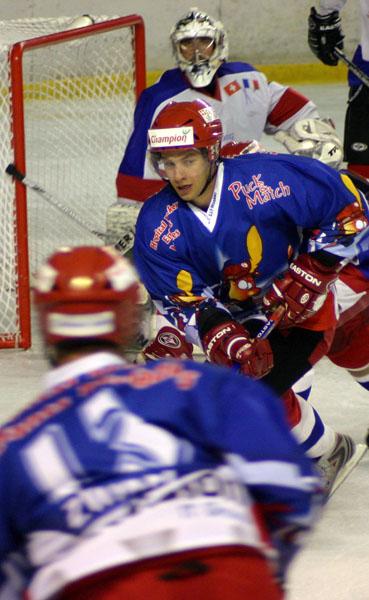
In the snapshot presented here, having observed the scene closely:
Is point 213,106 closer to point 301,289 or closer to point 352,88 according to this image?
point 352,88

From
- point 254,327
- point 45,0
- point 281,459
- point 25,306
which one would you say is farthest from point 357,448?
point 45,0

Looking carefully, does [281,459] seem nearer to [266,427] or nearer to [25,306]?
[266,427]

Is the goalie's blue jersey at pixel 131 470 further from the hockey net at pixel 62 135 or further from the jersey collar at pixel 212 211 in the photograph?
the hockey net at pixel 62 135

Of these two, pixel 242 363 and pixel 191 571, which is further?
pixel 242 363

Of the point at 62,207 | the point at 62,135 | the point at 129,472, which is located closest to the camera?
the point at 129,472

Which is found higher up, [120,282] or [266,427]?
[120,282]

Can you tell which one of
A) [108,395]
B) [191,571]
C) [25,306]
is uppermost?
[108,395]

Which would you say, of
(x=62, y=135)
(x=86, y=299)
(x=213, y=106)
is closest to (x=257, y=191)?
(x=213, y=106)

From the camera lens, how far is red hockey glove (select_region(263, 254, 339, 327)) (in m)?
2.95

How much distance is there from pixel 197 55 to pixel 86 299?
120 inches

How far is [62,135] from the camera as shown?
200 inches

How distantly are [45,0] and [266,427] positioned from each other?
7.05m

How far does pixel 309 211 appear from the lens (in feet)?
9.75

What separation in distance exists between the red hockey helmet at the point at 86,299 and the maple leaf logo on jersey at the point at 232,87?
3016 millimetres
